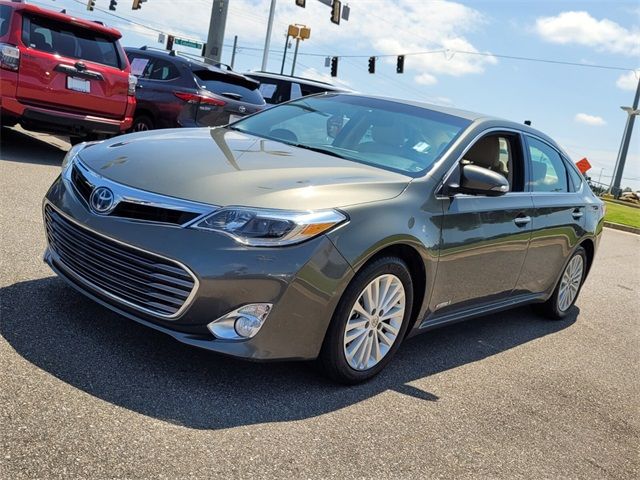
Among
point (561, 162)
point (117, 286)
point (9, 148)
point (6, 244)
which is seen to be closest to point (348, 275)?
point (117, 286)

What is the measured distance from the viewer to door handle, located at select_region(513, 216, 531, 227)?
16.0 feet

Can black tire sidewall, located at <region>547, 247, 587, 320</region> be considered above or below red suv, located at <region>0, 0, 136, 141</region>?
below

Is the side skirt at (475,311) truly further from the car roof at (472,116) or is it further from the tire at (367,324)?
the car roof at (472,116)

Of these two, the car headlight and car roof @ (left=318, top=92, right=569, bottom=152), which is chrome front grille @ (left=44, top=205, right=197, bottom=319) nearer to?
the car headlight

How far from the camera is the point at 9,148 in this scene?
962cm

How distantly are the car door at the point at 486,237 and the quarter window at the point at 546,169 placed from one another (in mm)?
210

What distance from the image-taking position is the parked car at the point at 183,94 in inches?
404

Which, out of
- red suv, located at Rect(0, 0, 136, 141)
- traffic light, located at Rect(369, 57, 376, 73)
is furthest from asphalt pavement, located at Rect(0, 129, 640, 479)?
traffic light, located at Rect(369, 57, 376, 73)

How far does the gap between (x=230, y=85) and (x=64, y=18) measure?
2.83 m

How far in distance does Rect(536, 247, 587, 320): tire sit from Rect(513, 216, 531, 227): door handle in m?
1.26

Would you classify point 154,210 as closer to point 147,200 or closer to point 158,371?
point 147,200

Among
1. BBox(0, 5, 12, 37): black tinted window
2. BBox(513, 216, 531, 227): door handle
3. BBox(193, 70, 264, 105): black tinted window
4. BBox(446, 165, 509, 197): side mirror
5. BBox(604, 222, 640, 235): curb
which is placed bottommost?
BBox(604, 222, 640, 235): curb

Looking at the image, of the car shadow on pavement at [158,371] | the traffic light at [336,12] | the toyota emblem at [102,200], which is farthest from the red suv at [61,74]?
the traffic light at [336,12]

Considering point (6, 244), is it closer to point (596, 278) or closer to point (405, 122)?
point (405, 122)
